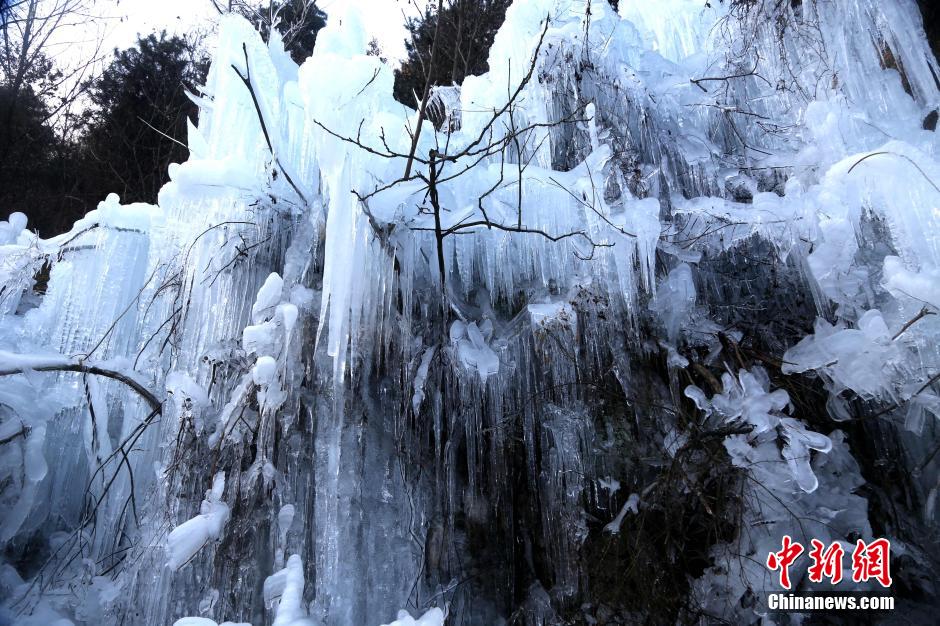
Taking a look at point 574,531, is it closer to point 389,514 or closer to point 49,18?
point 389,514

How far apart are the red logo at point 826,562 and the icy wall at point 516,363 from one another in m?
0.06

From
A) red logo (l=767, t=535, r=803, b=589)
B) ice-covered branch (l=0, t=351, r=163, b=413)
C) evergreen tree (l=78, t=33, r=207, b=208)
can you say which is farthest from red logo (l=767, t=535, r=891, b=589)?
evergreen tree (l=78, t=33, r=207, b=208)

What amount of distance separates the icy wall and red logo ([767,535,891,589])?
61mm

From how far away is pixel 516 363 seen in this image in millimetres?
2449

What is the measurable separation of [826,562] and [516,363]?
144cm

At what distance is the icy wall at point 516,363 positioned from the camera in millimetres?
2172

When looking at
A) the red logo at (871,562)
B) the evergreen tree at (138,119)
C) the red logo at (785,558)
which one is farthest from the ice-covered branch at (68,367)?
the evergreen tree at (138,119)

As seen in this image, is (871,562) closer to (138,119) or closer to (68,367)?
(68,367)

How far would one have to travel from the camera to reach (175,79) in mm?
8531

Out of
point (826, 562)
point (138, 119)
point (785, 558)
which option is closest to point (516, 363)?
point (785, 558)

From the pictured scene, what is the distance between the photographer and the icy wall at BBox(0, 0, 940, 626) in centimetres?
217

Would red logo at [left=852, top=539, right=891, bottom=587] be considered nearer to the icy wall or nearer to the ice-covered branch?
the icy wall

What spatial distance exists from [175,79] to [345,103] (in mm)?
7960

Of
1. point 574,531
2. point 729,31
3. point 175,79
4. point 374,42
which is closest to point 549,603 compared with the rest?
point 574,531
